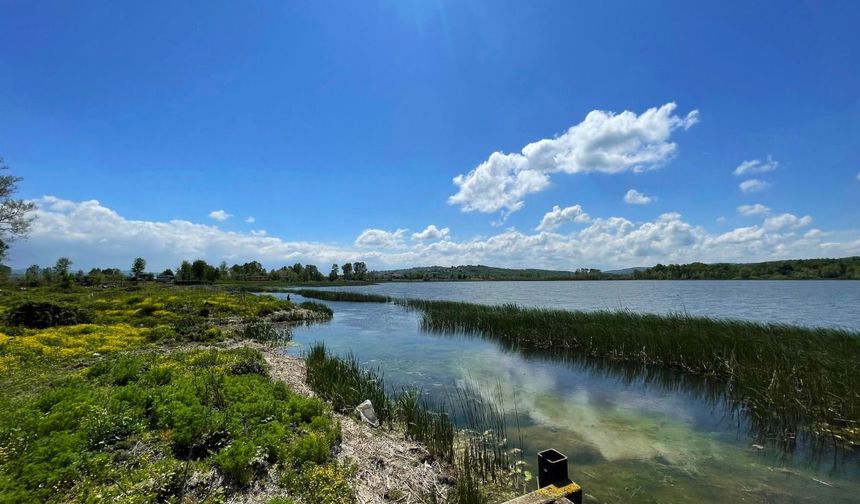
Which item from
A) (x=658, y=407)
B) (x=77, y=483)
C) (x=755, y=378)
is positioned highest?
(x=77, y=483)

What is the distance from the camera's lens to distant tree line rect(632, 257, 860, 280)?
90.8 m

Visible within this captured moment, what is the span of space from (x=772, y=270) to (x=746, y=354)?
127m

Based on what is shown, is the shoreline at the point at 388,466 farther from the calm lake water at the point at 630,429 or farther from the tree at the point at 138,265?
the tree at the point at 138,265

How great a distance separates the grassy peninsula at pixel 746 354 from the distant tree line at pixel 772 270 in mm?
111545

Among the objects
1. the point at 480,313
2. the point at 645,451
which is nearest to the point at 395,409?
the point at 645,451

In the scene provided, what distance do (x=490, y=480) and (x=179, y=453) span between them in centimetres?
505

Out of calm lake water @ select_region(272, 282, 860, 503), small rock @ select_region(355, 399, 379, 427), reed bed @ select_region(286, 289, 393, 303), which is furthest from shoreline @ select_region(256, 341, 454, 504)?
reed bed @ select_region(286, 289, 393, 303)

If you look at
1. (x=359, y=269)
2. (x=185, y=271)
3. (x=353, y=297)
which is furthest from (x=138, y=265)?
(x=359, y=269)

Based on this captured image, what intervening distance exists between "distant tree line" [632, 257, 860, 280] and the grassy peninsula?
111545 mm

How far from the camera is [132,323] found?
20734 millimetres

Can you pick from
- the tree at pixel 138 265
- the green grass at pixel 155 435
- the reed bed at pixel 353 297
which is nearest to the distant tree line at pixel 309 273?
the tree at pixel 138 265

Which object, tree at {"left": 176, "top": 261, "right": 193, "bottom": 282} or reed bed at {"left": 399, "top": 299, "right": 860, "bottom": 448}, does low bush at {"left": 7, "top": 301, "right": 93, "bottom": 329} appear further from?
tree at {"left": 176, "top": 261, "right": 193, "bottom": 282}

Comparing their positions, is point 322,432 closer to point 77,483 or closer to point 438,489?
point 438,489

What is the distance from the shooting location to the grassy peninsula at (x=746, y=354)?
9.02 m
